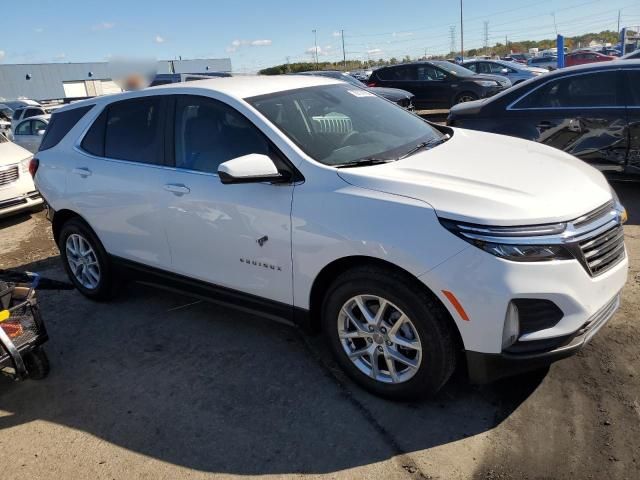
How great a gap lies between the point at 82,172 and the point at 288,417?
278cm

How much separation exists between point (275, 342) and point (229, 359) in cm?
36

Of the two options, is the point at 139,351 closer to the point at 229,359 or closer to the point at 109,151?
the point at 229,359

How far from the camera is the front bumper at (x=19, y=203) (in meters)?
7.81

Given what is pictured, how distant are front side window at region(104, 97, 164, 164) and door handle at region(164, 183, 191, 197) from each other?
0.27m

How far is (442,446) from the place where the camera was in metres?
2.73

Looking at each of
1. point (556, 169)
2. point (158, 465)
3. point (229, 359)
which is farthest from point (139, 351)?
point (556, 169)

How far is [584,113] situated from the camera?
612 centimetres

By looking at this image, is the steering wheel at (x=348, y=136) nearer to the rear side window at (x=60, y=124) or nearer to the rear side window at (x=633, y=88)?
the rear side window at (x=60, y=124)

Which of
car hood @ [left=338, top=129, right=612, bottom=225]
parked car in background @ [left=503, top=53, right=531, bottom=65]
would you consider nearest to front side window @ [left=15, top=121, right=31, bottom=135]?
car hood @ [left=338, top=129, right=612, bottom=225]

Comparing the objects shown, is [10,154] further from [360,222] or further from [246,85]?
[360,222]

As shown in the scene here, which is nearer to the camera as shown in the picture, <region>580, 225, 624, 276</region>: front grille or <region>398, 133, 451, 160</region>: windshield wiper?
<region>580, 225, 624, 276</region>: front grille

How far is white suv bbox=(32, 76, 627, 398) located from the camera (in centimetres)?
258

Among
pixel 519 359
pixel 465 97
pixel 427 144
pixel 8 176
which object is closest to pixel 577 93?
pixel 427 144

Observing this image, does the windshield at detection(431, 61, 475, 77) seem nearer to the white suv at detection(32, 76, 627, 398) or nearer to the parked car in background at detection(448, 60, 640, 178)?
the parked car in background at detection(448, 60, 640, 178)
